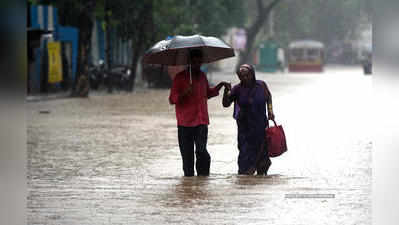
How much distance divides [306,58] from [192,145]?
197 feet

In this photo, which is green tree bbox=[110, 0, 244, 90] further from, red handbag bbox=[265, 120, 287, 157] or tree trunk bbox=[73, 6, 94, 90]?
red handbag bbox=[265, 120, 287, 157]

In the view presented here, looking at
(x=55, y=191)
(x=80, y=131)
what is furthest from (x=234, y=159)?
(x=80, y=131)

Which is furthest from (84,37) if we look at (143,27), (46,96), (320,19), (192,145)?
(320,19)

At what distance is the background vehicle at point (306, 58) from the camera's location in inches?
2749

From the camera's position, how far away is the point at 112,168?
12.2m

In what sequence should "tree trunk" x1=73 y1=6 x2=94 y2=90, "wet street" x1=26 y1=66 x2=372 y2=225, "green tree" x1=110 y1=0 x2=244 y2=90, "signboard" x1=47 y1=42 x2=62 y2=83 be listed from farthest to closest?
"green tree" x1=110 y1=0 x2=244 y2=90
"signboard" x1=47 y1=42 x2=62 y2=83
"tree trunk" x1=73 y1=6 x2=94 y2=90
"wet street" x1=26 y1=66 x2=372 y2=225

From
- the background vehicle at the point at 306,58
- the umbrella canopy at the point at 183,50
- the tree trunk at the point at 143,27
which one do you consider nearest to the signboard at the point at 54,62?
the tree trunk at the point at 143,27

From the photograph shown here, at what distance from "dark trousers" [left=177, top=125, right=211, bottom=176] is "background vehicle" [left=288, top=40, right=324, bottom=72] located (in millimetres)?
59564

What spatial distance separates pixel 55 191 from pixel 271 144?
2258mm

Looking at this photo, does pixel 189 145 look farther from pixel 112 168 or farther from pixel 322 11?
pixel 322 11

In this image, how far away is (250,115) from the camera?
10.5 m

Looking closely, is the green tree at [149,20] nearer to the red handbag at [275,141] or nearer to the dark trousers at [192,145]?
the dark trousers at [192,145]

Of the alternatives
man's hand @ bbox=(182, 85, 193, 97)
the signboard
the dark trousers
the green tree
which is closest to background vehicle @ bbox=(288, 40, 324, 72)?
the green tree

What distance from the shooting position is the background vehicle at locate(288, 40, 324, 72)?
69.8 metres
